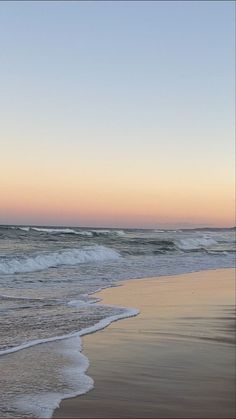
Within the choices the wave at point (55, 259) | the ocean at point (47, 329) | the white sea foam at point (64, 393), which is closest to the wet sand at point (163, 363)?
the white sea foam at point (64, 393)

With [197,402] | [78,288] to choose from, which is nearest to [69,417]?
[197,402]

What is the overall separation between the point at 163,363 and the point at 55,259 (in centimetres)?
1722

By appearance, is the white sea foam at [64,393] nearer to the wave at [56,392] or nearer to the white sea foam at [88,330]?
the wave at [56,392]

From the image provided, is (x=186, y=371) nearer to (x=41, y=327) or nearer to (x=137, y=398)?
(x=137, y=398)

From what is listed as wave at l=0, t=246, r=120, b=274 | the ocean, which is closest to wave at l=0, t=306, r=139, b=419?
the ocean

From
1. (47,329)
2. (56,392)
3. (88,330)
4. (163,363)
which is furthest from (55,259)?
(56,392)

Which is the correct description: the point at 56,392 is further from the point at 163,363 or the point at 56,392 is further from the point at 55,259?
the point at 55,259

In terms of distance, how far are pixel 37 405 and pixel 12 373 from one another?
1.06 metres

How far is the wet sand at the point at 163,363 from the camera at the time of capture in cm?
454

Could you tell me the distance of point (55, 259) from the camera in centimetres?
2294

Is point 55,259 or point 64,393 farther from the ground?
point 55,259

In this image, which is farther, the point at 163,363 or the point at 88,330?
the point at 88,330

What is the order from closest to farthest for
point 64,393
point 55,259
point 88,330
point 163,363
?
point 64,393
point 163,363
point 88,330
point 55,259

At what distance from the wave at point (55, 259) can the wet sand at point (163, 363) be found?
343 inches
